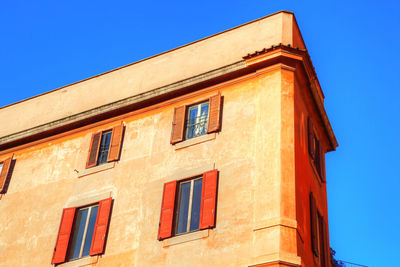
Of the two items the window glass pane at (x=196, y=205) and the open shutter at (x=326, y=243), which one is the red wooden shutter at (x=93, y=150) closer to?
the window glass pane at (x=196, y=205)

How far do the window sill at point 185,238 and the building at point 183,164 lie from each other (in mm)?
29

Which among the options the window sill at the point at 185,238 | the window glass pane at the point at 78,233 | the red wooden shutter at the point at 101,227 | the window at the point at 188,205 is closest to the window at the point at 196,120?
the window at the point at 188,205

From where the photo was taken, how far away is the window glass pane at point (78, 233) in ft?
62.9

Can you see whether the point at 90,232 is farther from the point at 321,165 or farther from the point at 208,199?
the point at 321,165

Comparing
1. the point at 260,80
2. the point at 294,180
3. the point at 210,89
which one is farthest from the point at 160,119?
the point at 294,180

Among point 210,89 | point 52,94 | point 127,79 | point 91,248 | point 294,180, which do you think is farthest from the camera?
point 52,94

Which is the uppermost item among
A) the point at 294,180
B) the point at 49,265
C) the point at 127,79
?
the point at 127,79

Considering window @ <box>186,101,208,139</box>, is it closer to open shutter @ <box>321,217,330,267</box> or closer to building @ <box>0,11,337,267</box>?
building @ <box>0,11,337,267</box>

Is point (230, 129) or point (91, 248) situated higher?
point (230, 129)

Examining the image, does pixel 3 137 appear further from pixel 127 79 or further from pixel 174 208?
pixel 174 208

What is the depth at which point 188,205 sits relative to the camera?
18.2 m

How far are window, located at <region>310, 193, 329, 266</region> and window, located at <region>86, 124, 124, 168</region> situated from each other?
5873 millimetres

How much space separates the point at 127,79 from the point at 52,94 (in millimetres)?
3165

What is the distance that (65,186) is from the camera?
20.7 metres
